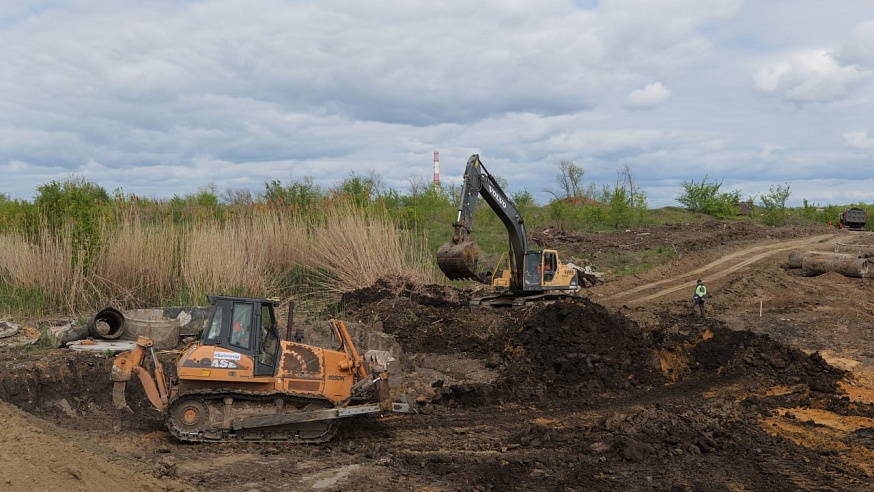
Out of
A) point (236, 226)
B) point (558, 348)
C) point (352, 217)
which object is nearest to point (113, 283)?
point (236, 226)

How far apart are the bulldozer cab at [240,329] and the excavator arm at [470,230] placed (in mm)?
5229

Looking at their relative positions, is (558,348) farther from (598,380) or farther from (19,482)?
(19,482)

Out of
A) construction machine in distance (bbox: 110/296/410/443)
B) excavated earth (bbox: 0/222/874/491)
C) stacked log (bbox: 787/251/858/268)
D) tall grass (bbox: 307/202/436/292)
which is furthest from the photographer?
stacked log (bbox: 787/251/858/268)

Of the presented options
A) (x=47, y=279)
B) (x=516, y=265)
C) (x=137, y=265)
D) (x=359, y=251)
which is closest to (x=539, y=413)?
(x=516, y=265)

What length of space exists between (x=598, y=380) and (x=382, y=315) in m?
5.26

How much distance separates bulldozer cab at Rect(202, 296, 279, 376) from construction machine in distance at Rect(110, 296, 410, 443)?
1cm

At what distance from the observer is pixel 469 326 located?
1523cm

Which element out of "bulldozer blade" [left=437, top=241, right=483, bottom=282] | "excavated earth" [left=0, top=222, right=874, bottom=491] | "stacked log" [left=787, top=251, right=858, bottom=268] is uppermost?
"bulldozer blade" [left=437, top=241, right=483, bottom=282]

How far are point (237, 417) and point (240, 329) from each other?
101cm

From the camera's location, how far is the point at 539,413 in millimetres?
10055

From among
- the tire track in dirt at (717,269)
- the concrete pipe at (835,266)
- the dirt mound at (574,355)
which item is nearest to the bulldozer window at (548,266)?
the dirt mound at (574,355)

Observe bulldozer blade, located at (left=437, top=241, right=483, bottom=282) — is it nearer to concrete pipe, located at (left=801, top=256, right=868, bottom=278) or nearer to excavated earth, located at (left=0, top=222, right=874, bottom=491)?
excavated earth, located at (left=0, top=222, right=874, bottom=491)

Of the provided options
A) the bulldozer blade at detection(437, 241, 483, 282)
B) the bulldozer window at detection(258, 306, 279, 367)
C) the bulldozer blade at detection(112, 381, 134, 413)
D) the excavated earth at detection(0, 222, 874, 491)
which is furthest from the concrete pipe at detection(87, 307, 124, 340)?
the bulldozer blade at detection(437, 241, 483, 282)

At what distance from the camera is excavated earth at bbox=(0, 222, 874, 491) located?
688 centimetres
